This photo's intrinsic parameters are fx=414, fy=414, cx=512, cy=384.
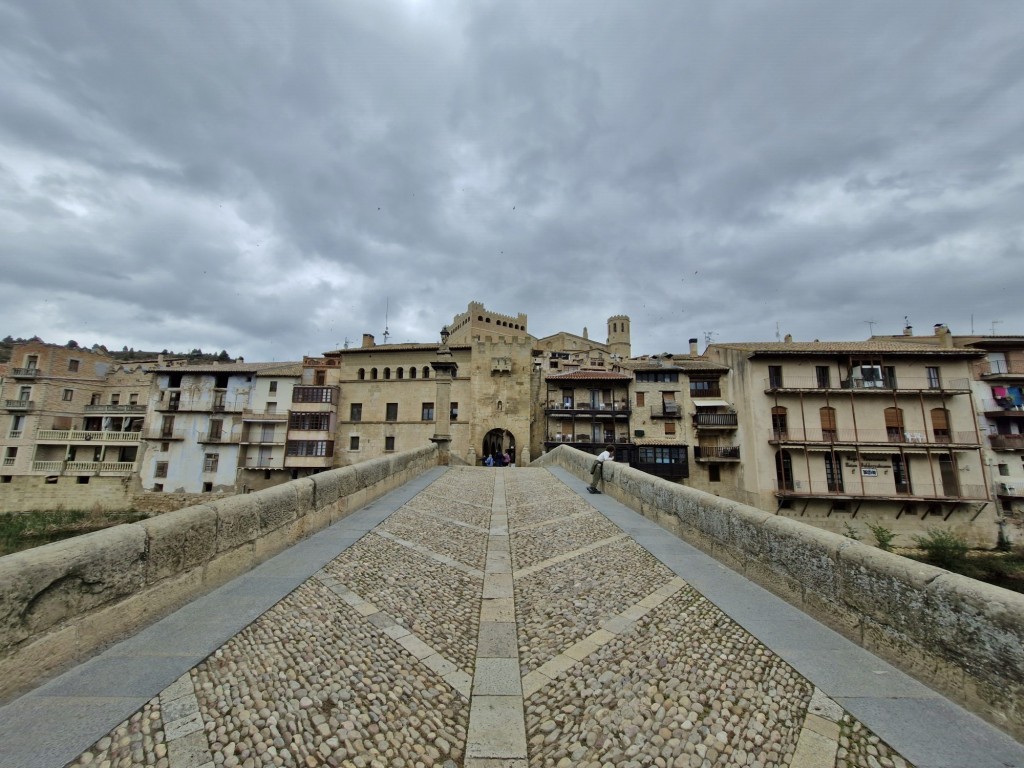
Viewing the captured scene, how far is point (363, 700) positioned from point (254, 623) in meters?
1.44

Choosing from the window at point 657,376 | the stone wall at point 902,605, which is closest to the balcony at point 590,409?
the window at point 657,376

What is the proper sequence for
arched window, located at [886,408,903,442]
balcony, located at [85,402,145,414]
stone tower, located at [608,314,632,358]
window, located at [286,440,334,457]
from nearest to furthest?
arched window, located at [886,408,903,442]
window, located at [286,440,334,457]
balcony, located at [85,402,145,414]
stone tower, located at [608,314,632,358]

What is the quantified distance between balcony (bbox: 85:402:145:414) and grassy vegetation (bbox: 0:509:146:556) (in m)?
8.58

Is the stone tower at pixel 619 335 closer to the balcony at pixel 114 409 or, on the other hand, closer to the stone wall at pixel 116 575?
the balcony at pixel 114 409

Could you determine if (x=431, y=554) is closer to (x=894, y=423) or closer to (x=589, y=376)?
(x=589, y=376)

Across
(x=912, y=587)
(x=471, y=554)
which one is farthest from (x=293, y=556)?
(x=912, y=587)

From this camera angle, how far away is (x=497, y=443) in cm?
3600

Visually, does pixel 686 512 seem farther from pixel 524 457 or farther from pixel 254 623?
pixel 524 457

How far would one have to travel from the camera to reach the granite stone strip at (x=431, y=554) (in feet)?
17.7

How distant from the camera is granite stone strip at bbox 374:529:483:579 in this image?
5.39 meters

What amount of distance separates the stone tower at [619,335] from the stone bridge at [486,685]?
7250cm

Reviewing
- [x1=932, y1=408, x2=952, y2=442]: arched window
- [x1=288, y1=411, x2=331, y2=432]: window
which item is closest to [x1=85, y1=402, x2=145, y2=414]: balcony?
[x1=288, y1=411, x2=331, y2=432]: window

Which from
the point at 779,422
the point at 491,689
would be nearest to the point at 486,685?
the point at 491,689

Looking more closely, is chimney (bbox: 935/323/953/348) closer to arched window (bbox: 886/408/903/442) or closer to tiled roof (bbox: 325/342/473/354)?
arched window (bbox: 886/408/903/442)
